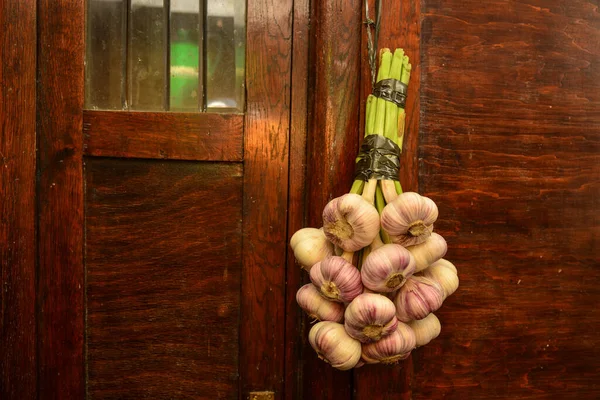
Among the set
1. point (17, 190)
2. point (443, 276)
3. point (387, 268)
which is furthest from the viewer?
point (17, 190)

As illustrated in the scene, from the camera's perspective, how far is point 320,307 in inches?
35.6

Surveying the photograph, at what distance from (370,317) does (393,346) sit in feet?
0.29

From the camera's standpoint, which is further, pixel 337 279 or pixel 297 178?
pixel 297 178

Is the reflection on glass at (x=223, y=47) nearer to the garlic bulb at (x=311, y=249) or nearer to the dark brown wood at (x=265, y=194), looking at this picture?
the dark brown wood at (x=265, y=194)

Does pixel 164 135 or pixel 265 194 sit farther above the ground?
pixel 164 135

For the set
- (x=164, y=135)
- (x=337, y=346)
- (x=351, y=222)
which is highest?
(x=164, y=135)

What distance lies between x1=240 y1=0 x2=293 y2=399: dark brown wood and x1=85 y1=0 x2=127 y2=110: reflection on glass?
0.30m

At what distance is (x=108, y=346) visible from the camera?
3.56 ft

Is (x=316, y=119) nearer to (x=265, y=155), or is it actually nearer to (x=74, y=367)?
(x=265, y=155)

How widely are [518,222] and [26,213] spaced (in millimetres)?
1161

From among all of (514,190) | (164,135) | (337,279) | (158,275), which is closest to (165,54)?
(164,135)

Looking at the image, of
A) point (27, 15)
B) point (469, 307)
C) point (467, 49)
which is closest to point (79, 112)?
point (27, 15)

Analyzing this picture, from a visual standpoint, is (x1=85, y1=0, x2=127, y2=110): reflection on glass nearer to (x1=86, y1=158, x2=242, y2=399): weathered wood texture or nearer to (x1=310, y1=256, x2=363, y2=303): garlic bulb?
(x1=86, y1=158, x2=242, y2=399): weathered wood texture

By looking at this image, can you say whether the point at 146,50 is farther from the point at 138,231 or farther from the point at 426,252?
the point at 426,252
